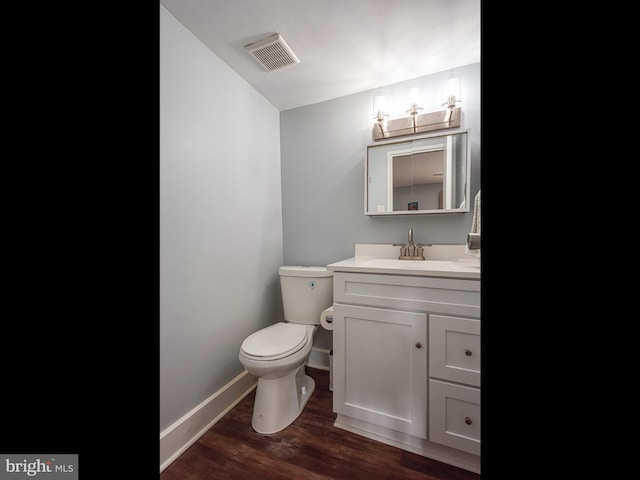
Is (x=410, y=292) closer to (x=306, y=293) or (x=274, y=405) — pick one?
(x=306, y=293)

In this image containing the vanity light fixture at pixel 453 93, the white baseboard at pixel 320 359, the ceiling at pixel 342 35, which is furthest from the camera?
the white baseboard at pixel 320 359

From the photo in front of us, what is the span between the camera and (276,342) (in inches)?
57.2

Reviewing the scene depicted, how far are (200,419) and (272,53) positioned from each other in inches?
78.0

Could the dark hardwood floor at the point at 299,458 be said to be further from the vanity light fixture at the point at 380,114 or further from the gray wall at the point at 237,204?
the vanity light fixture at the point at 380,114

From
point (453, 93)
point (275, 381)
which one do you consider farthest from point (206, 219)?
point (453, 93)

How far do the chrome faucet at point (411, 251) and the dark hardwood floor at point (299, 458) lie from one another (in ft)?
3.26

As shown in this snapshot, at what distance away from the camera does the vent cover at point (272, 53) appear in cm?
140

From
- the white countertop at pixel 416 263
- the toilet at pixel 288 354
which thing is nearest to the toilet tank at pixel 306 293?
the toilet at pixel 288 354

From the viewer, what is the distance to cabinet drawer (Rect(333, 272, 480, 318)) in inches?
44.5

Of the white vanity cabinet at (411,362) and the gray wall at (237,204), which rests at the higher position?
the gray wall at (237,204)

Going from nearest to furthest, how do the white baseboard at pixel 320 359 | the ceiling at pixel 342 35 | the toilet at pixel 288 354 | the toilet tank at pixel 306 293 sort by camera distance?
the ceiling at pixel 342 35 → the toilet at pixel 288 354 → the toilet tank at pixel 306 293 → the white baseboard at pixel 320 359

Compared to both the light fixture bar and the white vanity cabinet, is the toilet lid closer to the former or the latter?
the white vanity cabinet
